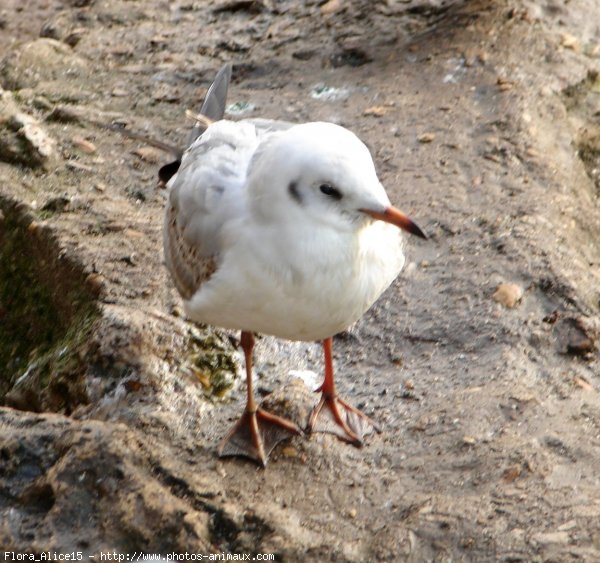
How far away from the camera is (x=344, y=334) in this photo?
16.0ft

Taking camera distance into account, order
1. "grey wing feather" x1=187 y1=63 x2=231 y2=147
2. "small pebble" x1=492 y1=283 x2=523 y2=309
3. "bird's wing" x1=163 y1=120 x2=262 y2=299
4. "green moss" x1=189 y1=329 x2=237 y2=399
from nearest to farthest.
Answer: "bird's wing" x1=163 y1=120 x2=262 y2=299 < "green moss" x1=189 y1=329 x2=237 y2=399 < "small pebble" x1=492 y1=283 x2=523 y2=309 < "grey wing feather" x1=187 y1=63 x2=231 y2=147

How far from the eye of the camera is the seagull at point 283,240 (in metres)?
3.55

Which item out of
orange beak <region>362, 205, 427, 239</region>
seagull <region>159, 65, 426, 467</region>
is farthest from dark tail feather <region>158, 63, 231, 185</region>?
orange beak <region>362, 205, 427, 239</region>

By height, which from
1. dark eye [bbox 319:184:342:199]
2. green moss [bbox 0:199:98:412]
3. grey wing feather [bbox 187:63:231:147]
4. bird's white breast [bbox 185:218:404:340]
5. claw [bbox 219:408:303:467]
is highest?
dark eye [bbox 319:184:342:199]

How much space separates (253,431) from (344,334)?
0.93 metres

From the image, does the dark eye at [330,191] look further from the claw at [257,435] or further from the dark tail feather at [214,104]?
the dark tail feather at [214,104]

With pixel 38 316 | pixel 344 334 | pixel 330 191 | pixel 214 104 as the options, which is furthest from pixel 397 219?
pixel 38 316

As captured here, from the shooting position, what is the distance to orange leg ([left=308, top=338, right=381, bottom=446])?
4.21 meters

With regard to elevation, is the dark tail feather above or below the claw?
above

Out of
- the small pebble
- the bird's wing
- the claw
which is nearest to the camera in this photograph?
the bird's wing

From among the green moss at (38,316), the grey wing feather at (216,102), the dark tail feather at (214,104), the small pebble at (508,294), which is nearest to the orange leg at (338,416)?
the small pebble at (508,294)

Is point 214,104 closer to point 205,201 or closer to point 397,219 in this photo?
point 205,201

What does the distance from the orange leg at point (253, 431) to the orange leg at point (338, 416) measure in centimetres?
12

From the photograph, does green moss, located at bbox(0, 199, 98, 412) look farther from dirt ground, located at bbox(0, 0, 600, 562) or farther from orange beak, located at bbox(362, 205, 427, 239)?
orange beak, located at bbox(362, 205, 427, 239)
